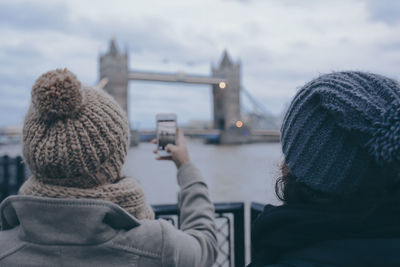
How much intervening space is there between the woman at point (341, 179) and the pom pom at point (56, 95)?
40 cm

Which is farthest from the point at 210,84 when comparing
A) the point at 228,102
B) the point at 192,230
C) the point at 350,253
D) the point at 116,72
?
the point at 350,253

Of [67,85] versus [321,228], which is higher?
[67,85]

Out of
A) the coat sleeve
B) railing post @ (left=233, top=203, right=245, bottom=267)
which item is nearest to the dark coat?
the coat sleeve

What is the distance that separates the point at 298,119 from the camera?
618mm

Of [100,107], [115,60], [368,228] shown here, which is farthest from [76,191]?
[115,60]

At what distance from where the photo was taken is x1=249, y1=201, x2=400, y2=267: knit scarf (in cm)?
53

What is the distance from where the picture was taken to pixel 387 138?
523 millimetres

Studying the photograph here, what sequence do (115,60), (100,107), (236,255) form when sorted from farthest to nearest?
(115,60)
(236,255)
(100,107)

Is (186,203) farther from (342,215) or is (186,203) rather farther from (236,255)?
(236,255)

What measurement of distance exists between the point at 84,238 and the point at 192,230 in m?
0.22

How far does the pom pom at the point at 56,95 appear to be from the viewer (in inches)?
28.1

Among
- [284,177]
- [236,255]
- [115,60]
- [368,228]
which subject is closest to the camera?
[368,228]

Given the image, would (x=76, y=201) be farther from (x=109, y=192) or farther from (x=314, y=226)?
(x=314, y=226)

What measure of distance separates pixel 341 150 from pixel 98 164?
44 centimetres
